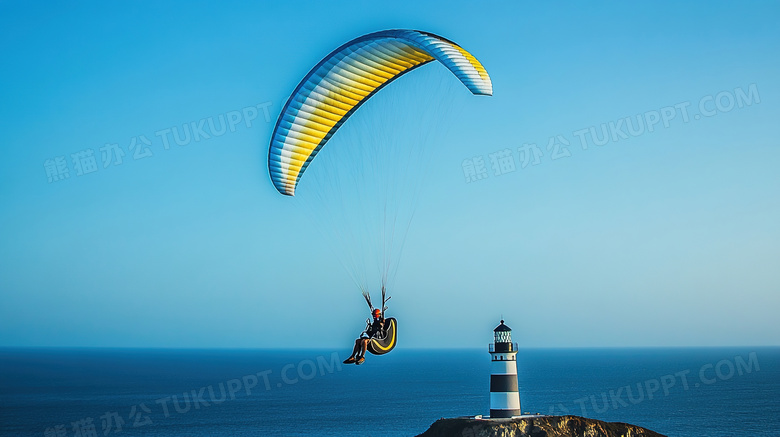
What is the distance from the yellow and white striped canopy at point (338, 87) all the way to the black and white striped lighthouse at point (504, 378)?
18.4m

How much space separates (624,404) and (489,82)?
71.9 m

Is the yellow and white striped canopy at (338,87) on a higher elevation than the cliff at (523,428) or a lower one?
higher

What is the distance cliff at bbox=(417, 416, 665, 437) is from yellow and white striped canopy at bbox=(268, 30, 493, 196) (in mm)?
18330

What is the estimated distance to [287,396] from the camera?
330 feet

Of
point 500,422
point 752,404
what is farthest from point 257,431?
point 752,404

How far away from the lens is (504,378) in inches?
1499

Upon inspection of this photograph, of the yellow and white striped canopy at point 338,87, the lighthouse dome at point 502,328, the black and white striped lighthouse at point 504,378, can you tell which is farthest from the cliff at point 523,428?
the yellow and white striped canopy at point 338,87

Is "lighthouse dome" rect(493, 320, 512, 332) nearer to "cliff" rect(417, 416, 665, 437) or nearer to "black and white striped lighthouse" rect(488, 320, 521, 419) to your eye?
"black and white striped lighthouse" rect(488, 320, 521, 419)

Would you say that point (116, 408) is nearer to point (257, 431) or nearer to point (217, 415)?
point (217, 415)

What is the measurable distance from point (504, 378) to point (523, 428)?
2527 mm

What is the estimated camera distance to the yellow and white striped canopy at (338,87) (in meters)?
21.2

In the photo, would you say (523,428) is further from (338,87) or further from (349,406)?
(349,406)

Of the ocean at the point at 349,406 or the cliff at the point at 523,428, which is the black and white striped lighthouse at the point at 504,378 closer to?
the cliff at the point at 523,428

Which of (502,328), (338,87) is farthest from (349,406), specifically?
(338,87)
